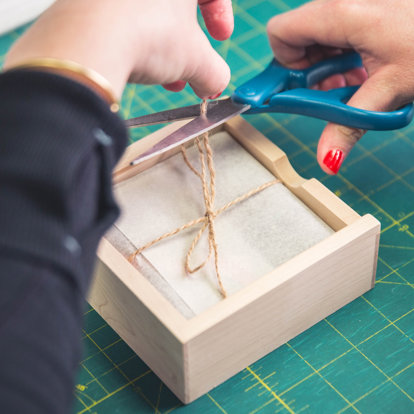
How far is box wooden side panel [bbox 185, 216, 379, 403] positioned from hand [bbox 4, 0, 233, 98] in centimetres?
24

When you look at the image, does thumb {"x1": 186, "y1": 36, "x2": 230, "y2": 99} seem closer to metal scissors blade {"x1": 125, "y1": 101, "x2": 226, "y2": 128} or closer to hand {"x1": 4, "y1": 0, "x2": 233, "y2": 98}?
hand {"x1": 4, "y1": 0, "x2": 233, "y2": 98}

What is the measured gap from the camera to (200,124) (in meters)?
0.89

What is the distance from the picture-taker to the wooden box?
712 mm

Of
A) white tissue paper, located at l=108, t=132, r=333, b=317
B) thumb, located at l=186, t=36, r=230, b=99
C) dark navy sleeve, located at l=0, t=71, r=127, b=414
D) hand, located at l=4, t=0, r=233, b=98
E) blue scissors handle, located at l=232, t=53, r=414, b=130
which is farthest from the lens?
blue scissors handle, located at l=232, t=53, r=414, b=130

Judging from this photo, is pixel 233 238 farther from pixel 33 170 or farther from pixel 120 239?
pixel 33 170

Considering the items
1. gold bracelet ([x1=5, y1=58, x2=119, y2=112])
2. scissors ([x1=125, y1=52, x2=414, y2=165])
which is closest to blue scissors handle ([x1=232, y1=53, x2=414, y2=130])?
scissors ([x1=125, y1=52, x2=414, y2=165])

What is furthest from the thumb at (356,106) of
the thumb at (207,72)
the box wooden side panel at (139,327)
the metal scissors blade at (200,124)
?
the box wooden side panel at (139,327)

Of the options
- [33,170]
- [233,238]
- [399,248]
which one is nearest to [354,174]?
[399,248]

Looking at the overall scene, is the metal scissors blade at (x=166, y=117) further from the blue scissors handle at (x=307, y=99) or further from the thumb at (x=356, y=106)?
the thumb at (x=356, y=106)

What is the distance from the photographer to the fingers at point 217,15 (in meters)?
0.81

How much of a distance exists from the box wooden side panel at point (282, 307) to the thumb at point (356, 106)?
17 centimetres

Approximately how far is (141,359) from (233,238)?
7.6 inches

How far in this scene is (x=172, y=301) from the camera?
2.55 feet

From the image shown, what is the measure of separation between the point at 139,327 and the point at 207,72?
1.00 feet
